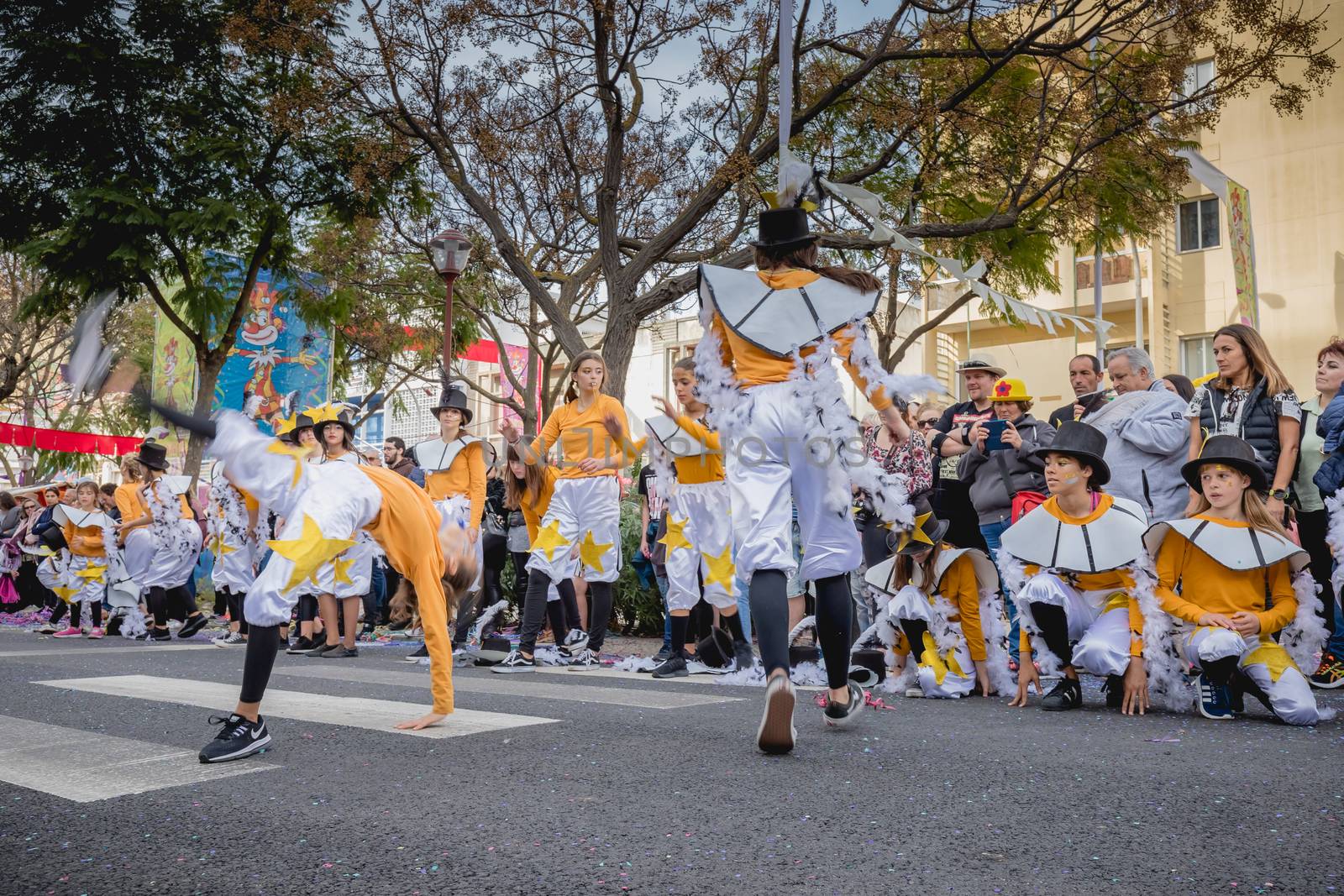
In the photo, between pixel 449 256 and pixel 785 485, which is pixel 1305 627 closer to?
pixel 785 485

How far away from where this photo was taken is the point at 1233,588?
529 cm

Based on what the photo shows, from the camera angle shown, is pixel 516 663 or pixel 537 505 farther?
pixel 537 505

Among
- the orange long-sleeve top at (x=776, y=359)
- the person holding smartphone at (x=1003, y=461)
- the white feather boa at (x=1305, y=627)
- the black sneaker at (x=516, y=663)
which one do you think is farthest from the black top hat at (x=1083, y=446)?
the black sneaker at (x=516, y=663)

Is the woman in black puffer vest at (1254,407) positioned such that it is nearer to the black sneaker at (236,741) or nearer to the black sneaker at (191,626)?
the black sneaker at (236,741)

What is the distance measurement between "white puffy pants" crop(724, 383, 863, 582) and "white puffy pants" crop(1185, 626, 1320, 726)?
198 centimetres

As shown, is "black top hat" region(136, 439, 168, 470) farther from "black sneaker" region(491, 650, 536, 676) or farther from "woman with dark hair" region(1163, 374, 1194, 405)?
"woman with dark hair" region(1163, 374, 1194, 405)

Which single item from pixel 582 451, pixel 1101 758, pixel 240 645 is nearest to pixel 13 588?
pixel 240 645

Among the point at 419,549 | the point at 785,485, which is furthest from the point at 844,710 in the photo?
the point at 419,549

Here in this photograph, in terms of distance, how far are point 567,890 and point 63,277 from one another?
13352 millimetres

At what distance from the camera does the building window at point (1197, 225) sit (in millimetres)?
25047

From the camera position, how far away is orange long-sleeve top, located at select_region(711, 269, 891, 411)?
435 centimetres

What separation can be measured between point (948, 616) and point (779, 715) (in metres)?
2.58

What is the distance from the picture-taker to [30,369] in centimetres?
2544

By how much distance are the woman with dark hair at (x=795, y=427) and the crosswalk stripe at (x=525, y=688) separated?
1.39m
